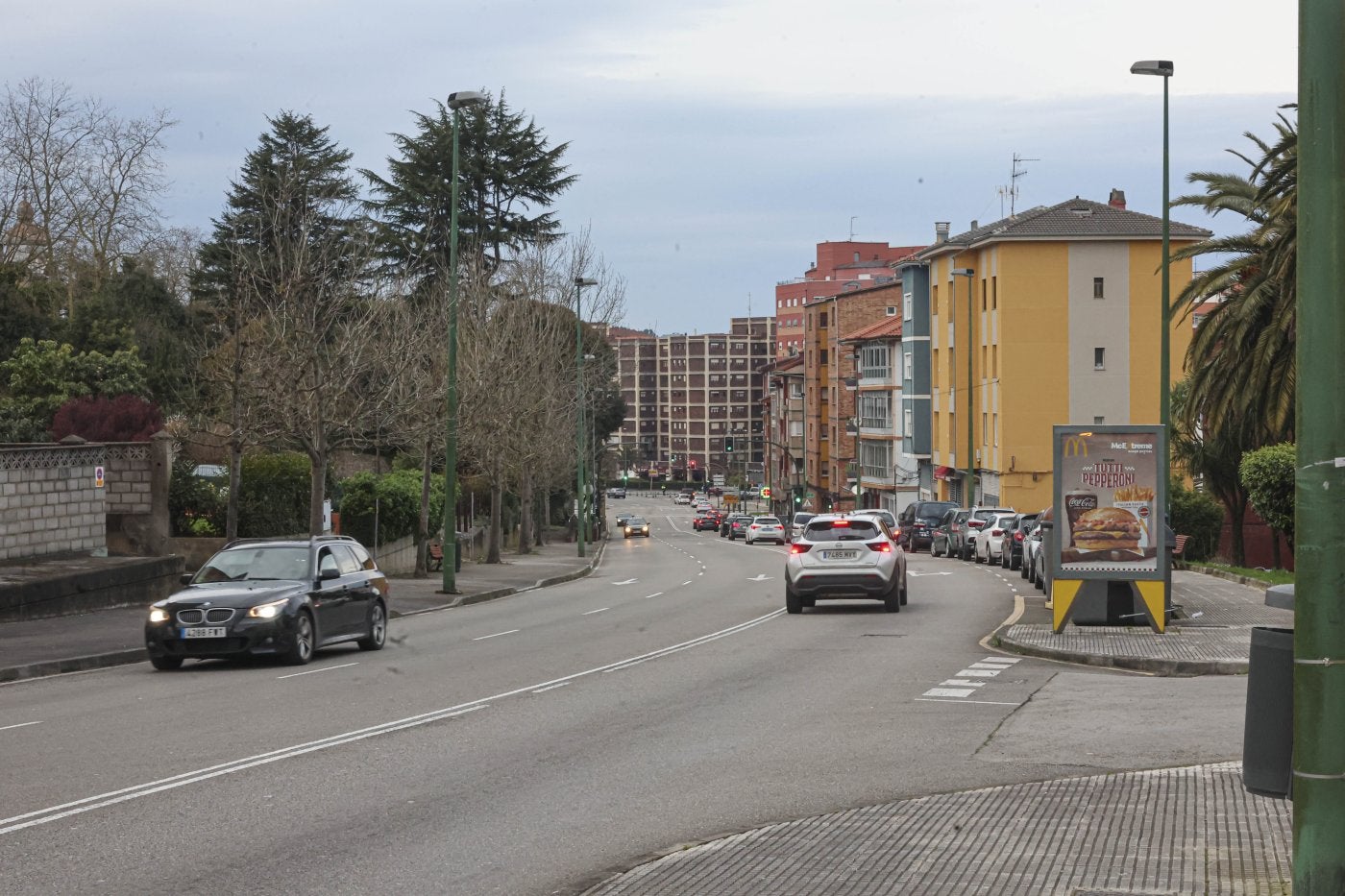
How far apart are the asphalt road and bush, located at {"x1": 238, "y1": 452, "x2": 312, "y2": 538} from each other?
16.1 metres

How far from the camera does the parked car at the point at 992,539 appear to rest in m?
45.4

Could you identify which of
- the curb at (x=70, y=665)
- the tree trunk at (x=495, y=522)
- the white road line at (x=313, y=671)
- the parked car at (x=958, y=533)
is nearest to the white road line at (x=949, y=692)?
the white road line at (x=313, y=671)

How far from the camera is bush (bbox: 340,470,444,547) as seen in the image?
138ft

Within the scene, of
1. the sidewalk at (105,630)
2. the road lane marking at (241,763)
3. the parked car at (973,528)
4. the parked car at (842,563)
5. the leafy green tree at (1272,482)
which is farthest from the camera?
the parked car at (973,528)

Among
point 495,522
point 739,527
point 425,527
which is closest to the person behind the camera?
point 425,527

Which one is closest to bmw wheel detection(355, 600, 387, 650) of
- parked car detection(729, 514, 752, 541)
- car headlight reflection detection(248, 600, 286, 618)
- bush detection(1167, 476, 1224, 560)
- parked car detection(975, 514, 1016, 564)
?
car headlight reflection detection(248, 600, 286, 618)

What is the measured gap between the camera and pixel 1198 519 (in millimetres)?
46125

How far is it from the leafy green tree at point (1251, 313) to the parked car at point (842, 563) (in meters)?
13.0

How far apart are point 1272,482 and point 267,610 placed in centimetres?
2158

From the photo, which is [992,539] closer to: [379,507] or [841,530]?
[379,507]

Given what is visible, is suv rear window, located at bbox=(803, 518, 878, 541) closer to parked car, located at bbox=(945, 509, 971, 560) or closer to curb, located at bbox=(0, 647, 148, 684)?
curb, located at bbox=(0, 647, 148, 684)

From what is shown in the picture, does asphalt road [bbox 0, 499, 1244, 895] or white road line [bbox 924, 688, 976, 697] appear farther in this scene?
white road line [bbox 924, 688, 976, 697]

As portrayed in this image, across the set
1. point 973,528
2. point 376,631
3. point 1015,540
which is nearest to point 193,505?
point 376,631

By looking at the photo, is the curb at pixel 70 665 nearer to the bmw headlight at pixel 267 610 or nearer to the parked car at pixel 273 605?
the parked car at pixel 273 605
